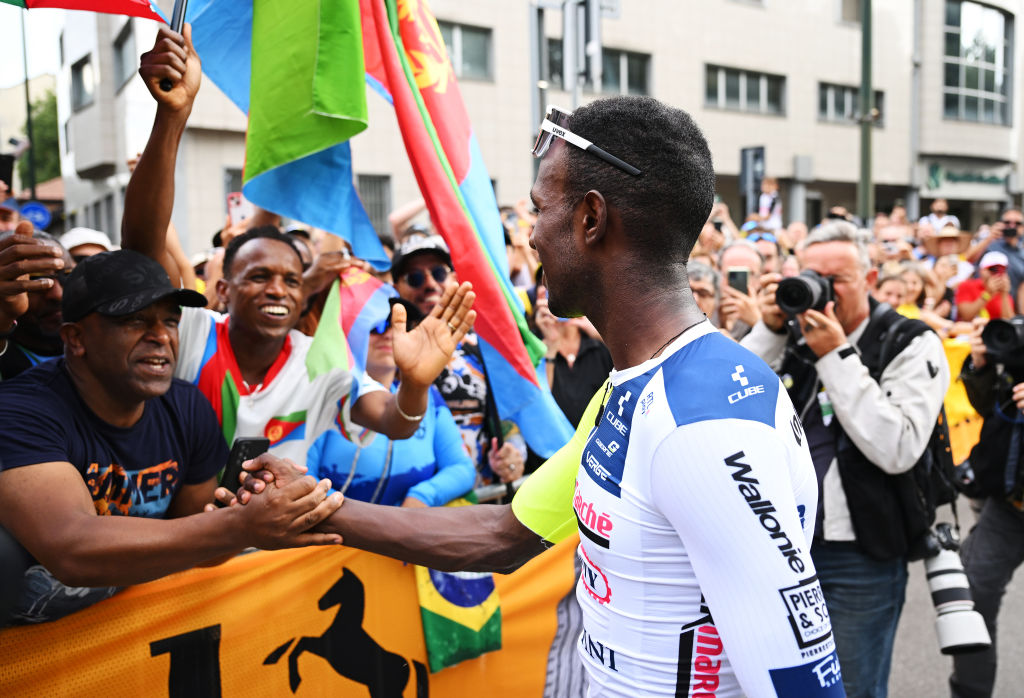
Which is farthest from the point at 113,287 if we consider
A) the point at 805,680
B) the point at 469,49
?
the point at 469,49

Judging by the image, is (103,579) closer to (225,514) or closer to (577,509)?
(225,514)

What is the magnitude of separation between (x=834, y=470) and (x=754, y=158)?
10363 millimetres

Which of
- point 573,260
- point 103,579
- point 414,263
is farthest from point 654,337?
point 414,263

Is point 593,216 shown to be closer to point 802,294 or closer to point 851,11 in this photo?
point 802,294

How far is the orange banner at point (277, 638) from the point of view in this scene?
2369mm

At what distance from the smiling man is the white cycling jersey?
127 cm

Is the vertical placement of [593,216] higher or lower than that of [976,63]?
lower

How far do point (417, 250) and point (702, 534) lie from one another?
3.40m

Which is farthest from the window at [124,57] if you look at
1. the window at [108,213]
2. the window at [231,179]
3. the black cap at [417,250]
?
the black cap at [417,250]

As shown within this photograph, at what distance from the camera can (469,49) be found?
19.2m

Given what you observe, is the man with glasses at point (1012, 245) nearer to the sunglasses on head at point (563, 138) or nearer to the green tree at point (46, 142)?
the sunglasses on head at point (563, 138)

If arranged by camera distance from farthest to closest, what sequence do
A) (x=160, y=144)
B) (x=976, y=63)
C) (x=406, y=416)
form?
(x=976, y=63)
(x=406, y=416)
(x=160, y=144)

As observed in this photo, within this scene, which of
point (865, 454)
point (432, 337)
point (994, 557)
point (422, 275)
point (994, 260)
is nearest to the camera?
point (432, 337)

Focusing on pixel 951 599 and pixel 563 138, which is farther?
pixel 951 599
